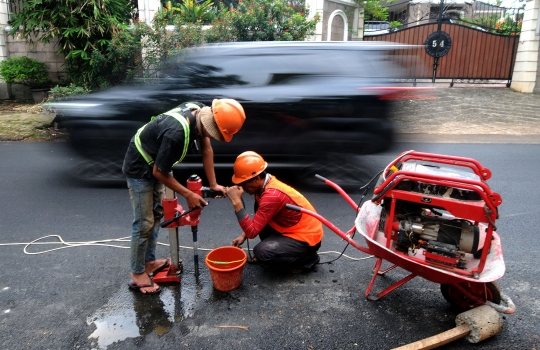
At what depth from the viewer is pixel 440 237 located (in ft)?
8.92

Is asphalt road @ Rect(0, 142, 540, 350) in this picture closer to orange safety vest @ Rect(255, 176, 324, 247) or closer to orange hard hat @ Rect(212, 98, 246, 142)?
orange safety vest @ Rect(255, 176, 324, 247)

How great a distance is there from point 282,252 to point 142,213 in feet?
3.76

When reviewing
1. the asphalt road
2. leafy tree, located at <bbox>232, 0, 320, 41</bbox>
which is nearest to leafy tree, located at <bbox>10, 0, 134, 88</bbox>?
leafy tree, located at <bbox>232, 0, 320, 41</bbox>

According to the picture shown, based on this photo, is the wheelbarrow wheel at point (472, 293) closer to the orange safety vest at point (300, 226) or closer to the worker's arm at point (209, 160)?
the orange safety vest at point (300, 226)

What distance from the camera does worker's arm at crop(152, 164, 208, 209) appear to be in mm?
2807

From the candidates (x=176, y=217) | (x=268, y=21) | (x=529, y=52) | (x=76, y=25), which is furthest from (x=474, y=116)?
(x=76, y=25)

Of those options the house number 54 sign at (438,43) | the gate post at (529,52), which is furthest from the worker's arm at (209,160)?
the gate post at (529,52)

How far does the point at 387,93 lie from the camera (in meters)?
4.79

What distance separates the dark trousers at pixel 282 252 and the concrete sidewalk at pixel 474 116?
547 centimetres

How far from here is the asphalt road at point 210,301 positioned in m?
2.74

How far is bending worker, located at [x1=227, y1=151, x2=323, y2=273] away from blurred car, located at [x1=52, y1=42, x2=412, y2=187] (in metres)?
1.69

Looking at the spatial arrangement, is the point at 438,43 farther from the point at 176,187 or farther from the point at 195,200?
the point at 176,187

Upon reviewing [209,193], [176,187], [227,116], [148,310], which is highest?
[227,116]

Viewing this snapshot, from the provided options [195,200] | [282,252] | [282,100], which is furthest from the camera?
→ [282,100]
